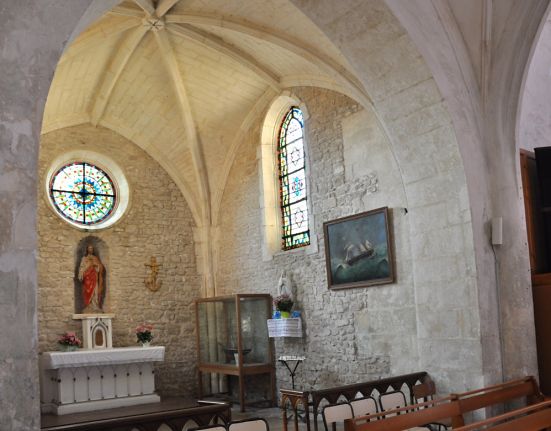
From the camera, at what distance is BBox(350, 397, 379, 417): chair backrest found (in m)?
5.98

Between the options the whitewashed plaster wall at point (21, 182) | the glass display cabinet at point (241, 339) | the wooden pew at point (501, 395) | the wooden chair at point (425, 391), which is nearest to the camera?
the whitewashed plaster wall at point (21, 182)

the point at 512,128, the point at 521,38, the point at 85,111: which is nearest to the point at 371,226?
the point at 512,128

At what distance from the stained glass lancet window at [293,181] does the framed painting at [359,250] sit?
1.14 meters

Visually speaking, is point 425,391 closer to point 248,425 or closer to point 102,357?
point 248,425

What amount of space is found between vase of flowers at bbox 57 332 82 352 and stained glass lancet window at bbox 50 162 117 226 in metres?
2.25

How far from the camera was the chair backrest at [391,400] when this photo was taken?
6.20 metres

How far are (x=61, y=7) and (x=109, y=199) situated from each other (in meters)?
8.58

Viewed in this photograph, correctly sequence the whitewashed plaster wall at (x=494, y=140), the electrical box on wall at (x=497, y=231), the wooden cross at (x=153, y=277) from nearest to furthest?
the whitewashed plaster wall at (x=494, y=140) < the electrical box on wall at (x=497, y=231) < the wooden cross at (x=153, y=277)

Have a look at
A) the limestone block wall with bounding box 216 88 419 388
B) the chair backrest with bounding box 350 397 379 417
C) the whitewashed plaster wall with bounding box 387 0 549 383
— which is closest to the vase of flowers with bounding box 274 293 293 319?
the limestone block wall with bounding box 216 88 419 388

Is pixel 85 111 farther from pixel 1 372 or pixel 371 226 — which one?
pixel 1 372

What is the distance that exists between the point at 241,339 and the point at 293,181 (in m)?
2.93

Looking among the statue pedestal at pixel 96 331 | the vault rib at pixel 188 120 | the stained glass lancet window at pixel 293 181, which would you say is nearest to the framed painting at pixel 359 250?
the stained glass lancet window at pixel 293 181

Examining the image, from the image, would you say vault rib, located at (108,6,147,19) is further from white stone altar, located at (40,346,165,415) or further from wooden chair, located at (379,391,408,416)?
wooden chair, located at (379,391,408,416)

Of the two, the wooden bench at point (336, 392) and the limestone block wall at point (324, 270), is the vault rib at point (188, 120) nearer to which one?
the limestone block wall at point (324, 270)
